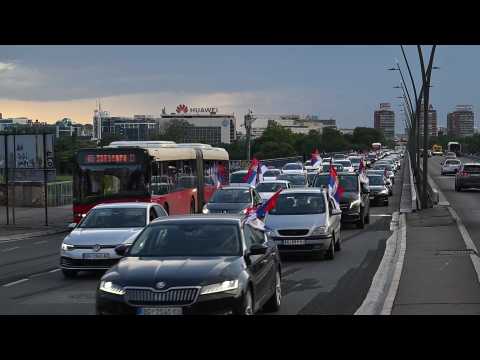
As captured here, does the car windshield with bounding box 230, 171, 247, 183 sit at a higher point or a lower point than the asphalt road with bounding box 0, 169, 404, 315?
higher

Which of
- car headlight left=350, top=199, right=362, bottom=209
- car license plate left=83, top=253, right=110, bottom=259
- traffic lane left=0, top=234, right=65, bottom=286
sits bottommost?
traffic lane left=0, top=234, right=65, bottom=286

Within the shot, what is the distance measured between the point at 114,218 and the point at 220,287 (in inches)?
346

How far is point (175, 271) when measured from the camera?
1079cm

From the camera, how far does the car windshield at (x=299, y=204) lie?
866 inches

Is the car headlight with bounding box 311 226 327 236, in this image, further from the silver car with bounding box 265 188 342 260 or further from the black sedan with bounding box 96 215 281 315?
the black sedan with bounding box 96 215 281 315

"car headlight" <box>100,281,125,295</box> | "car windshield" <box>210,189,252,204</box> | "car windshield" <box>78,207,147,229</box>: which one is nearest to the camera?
"car headlight" <box>100,281,125,295</box>

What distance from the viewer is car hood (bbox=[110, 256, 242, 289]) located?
1061 centimetres

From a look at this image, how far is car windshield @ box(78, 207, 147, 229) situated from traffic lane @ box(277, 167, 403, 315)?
10.5ft

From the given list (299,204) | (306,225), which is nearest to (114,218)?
(306,225)

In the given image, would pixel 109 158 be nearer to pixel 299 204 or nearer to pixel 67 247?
pixel 299 204

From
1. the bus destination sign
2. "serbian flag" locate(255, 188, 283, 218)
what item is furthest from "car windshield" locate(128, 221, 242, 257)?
the bus destination sign
